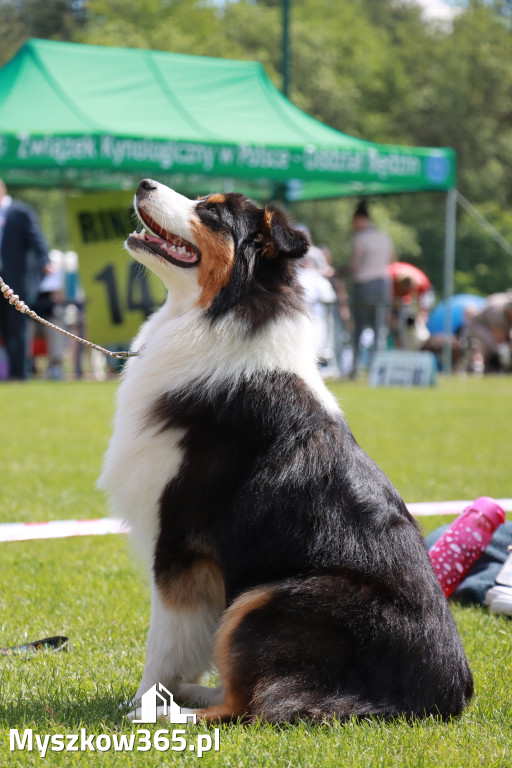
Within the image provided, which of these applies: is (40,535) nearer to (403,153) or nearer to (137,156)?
(137,156)

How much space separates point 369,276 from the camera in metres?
16.0

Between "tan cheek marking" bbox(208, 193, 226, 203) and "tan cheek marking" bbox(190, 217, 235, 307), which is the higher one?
"tan cheek marking" bbox(208, 193, 226, 203)

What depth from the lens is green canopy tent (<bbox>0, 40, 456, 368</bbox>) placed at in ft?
45.3

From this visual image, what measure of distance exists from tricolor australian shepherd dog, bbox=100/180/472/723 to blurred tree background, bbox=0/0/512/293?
32683mm

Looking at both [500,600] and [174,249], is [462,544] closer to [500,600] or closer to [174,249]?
[500,600]

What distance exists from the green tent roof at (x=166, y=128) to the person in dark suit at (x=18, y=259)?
2.39 feet

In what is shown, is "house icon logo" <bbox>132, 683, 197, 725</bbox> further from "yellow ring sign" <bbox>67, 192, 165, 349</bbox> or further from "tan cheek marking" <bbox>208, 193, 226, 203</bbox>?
"yellow ring sign" <bbox>67, 192, 165, 349</bbox>

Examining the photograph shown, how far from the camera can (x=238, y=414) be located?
10.2ft

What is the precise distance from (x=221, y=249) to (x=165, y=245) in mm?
238

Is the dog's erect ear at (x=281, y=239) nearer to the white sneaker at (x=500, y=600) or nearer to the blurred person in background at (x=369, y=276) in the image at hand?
the white sneaker at (x=500, y=600)

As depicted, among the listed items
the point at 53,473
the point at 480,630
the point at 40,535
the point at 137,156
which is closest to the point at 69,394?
the point at 137,156

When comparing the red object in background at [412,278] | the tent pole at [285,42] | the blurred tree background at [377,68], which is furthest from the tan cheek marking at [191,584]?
the blurred tree background at [377,68]

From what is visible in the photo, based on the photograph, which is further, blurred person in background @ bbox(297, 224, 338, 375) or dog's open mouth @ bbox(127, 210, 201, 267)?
blurred person in background @ bbox(297, 224, 338, 375)

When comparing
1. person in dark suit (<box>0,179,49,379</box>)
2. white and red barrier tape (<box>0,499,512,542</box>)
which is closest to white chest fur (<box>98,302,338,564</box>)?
white and red barrier tape (<box>0,499,512,542</box>)
